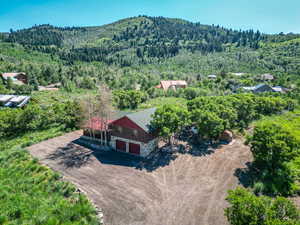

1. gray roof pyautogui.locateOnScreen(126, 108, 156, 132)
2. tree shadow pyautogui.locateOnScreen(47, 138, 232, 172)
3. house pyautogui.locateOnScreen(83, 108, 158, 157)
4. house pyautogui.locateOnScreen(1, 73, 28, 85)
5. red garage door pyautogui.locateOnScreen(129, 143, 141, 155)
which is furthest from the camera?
house pyautogui.locateOnScreen(1, 73, 28, 85)

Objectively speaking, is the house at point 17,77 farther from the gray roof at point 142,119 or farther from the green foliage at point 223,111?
the green foliage at point 223,111

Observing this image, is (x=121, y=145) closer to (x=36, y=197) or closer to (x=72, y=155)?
(x=72, y=155)

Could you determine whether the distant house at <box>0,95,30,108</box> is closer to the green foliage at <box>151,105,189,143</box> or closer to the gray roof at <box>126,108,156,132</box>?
the gray roof at <box>126,108,156,132</box>

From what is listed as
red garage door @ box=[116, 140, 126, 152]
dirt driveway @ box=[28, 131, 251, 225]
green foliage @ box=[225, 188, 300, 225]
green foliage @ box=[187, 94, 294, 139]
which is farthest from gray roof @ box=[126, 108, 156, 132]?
green foliage @ box=[225, 188, 300, 225]

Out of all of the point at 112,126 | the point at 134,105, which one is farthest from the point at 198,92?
the point at 112,126

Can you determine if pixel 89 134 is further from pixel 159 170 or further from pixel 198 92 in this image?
pixel 198 92
